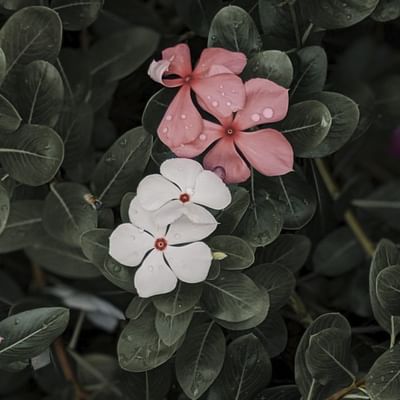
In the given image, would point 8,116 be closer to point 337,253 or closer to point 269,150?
point 269,150

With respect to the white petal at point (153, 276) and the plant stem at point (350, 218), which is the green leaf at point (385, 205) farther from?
the white petal at point (153, 276)

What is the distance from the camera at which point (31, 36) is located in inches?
36.7

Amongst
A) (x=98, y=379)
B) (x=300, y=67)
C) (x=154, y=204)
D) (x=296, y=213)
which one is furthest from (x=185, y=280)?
(x=98, y=379)

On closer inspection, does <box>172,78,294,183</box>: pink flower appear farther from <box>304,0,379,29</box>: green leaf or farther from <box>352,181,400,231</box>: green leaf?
<box>352,181,400,231</box>: green leaf

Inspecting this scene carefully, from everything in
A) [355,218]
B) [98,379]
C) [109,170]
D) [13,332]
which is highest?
[109,170]

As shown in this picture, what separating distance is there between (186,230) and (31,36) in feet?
0.98

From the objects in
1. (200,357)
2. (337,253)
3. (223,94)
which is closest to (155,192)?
(223,94)

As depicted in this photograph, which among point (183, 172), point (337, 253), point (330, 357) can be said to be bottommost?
point (337, 253)

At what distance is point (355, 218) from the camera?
4.16 feet

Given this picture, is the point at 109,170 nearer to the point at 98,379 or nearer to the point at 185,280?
the point at 185,280

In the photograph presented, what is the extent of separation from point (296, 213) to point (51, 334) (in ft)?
1.03

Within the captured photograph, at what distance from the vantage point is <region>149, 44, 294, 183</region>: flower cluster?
853mm

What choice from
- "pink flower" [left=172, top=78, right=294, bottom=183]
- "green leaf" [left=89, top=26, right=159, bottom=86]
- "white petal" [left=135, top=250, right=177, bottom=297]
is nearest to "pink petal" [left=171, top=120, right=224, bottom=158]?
"pink flower" [left=172, top=78, right=294, bottom=183]

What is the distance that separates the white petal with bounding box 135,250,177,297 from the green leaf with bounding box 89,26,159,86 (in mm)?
399
